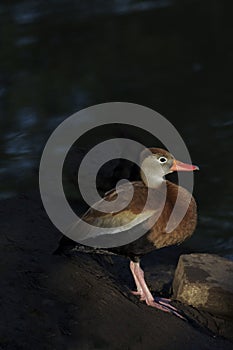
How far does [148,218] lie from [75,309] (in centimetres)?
83

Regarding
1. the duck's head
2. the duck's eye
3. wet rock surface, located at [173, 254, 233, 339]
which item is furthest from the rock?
the duck's eye

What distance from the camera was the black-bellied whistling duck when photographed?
18.8ft

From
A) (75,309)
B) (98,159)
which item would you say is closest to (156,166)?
(75,309)

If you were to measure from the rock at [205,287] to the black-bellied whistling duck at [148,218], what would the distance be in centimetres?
20

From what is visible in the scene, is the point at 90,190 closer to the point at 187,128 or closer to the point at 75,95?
the point at 187,128

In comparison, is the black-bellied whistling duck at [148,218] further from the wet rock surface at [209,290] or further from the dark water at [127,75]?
the dark water at [127,75]

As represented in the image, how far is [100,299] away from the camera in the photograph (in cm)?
557

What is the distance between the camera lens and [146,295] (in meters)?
5.90

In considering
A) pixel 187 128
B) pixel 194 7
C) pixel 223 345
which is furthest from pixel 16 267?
pixel 194 7

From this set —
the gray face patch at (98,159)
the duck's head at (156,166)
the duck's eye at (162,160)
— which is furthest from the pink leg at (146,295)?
the duck's eye at (162,160)

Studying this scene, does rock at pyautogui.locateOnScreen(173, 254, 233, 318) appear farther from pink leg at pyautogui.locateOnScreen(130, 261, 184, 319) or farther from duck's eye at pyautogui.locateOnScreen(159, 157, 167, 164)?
duck's eye at pyautogui.locateOnScreen(159, 157, 167, 164)

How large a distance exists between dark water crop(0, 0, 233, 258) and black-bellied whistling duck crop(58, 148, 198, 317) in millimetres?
1558

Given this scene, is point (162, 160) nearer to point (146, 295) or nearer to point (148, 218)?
point (148, 218)

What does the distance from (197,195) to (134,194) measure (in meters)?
2.63
